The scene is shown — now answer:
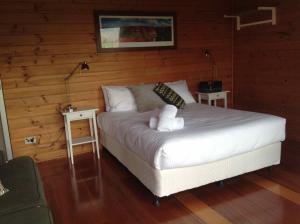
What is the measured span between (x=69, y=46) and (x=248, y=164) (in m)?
2.57

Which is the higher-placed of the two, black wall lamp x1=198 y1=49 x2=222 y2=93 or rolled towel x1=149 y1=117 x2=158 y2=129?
black wall lamp x1=198 y1=49 x2=222 y2=93

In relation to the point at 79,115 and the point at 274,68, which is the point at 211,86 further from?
the point at 79,115

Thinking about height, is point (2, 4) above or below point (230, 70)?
above

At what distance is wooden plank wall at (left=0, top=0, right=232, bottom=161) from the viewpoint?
3.31 m

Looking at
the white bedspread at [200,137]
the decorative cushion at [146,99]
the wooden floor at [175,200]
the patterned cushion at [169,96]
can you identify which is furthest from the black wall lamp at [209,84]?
the wooden floor at [175,200]

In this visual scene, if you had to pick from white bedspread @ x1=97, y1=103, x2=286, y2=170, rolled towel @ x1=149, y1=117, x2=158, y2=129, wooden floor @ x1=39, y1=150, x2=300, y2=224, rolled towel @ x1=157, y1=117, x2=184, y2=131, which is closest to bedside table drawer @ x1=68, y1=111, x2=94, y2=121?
white bedspread @ x1=97, y1=103, x2=286, y2=170

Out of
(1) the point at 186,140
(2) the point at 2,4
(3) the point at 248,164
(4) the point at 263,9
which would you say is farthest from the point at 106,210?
(4) the point at 263,9

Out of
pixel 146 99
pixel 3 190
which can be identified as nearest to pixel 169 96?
pixel 146 99

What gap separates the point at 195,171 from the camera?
2.34 metres

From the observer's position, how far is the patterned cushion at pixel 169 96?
3508 mm

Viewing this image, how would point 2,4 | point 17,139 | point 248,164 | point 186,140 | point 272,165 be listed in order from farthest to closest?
1. point 17,139
2. point 2,4
3. point 272,165
4. point 248,164
5. point 186,140

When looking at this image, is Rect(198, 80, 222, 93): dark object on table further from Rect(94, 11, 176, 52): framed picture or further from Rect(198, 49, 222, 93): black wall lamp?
Rect(94, 11, 176, 52): framed picture

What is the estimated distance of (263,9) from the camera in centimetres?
378

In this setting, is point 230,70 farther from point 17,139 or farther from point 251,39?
point 17,139
